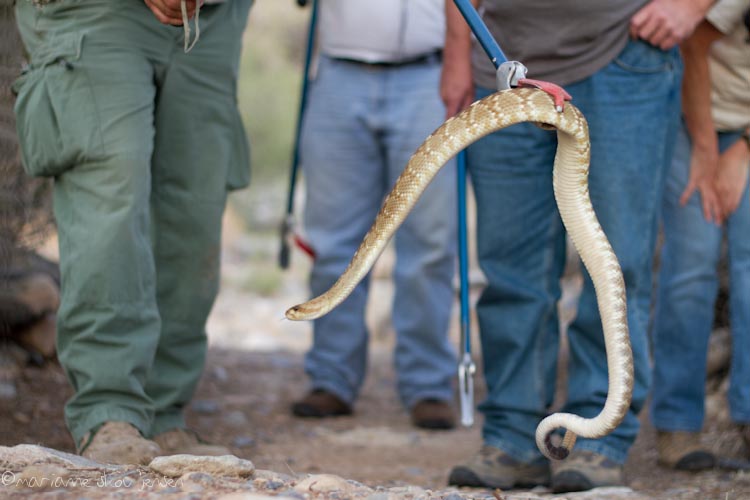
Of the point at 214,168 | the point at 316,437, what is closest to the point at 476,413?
the point at 316,437

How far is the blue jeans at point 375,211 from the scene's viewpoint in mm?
5414

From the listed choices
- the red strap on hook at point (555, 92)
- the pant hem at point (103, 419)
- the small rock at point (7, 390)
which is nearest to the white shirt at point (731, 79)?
the red strap on hook at point (555, 92)

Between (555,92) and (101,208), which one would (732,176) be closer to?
(555,92)

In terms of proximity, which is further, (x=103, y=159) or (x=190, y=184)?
(x=190, y=184)

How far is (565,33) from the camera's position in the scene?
372 centimetres

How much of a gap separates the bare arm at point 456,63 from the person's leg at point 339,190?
1.40 metres

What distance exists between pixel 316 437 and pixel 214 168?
5.73ft

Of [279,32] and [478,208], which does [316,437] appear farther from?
[279,32]

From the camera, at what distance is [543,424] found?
3.04m

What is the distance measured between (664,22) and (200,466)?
2137 millimetres

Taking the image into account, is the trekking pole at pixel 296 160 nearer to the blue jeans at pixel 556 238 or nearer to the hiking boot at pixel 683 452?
the blue jeans at pixel 556 238

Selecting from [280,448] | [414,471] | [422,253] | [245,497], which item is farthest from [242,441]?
[245,497]

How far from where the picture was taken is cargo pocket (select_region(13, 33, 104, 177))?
346cm

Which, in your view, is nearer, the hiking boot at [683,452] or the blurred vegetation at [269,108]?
the hiking boot at [683,452]
